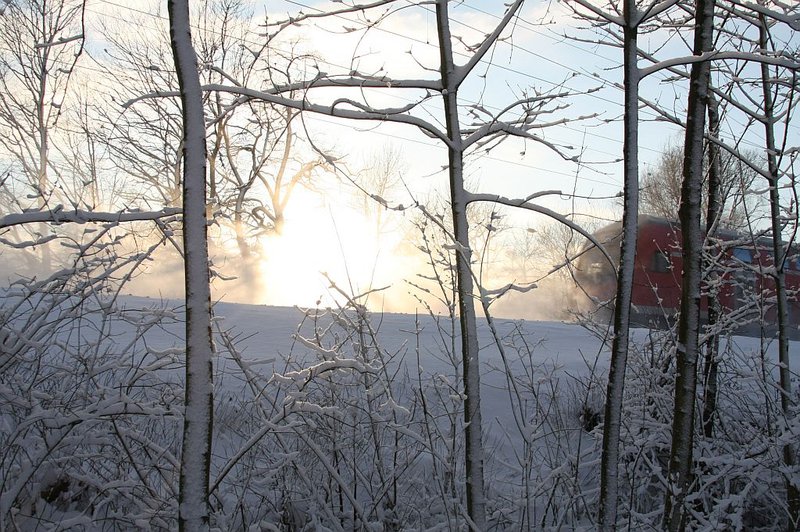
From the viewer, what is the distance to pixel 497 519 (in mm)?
4016

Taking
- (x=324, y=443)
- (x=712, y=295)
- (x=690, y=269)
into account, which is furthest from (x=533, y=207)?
(x=712, y=295)

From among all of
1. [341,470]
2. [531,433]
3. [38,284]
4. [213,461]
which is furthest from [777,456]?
[38,284]

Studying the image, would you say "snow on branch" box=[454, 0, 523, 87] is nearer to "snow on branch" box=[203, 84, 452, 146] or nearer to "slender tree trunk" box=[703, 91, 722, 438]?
"snow on branch" box=[203, 84, 452, 146]

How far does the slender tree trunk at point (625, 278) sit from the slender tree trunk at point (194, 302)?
6.14 ft

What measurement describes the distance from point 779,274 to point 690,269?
129 centimetres

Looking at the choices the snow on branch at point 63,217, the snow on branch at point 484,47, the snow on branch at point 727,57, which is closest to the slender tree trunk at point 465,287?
the snow on branch at point 484,47

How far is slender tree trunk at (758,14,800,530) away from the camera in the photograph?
3617 millimetres

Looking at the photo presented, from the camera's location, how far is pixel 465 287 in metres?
2.79

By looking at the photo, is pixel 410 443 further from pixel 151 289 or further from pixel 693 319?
pixel 151 289

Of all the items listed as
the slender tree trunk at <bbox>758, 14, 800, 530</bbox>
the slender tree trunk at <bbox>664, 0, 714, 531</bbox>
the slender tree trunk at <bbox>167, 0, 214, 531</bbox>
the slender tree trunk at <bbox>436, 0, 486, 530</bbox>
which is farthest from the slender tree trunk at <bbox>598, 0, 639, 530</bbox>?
the slender tree trunk at <bbox>167, 0, 214, 531</bbox>

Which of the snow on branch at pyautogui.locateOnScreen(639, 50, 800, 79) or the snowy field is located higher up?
the snow on branch at pyautogui.locateOnScreen(639, 50, 800, 79)

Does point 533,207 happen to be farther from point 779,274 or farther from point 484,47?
point 779,274

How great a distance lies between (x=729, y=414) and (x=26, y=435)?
189 inches

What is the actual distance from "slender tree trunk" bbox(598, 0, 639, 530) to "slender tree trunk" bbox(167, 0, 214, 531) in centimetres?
187
